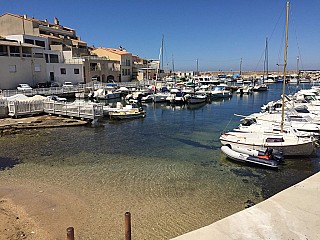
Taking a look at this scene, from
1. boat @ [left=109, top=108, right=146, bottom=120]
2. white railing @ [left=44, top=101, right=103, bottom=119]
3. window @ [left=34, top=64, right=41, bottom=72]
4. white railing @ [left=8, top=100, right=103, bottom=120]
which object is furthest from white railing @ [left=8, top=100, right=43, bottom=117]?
window @ [left=34, top=64, right=41, bottom=72]

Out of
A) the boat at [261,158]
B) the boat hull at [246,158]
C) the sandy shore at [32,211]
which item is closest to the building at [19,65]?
the sandy shore at [32,211]

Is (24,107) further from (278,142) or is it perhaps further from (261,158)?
(278,142)

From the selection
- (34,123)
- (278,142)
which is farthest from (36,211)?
(34,123)

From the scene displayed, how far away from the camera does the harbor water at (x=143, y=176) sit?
892 cm

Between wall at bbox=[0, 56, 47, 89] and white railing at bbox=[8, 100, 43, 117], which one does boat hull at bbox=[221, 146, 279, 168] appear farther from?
wall at bbox=[0, 56, 47, 89]

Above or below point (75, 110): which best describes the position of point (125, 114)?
below

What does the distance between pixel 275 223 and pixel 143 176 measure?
24.1 feet

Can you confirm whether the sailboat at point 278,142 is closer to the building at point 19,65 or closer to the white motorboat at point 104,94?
the white motorboat at point 104,94

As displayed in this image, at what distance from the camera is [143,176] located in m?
12.6

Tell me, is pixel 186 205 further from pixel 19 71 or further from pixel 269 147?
pixel 19 71

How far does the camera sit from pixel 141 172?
43.2 ft

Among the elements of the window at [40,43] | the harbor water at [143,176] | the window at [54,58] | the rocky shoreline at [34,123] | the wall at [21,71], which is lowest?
the harbor water at [143,176]

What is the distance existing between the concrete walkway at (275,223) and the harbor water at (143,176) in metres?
2.32

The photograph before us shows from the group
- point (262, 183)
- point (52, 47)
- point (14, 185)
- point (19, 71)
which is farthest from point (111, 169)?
point (52, 47)
